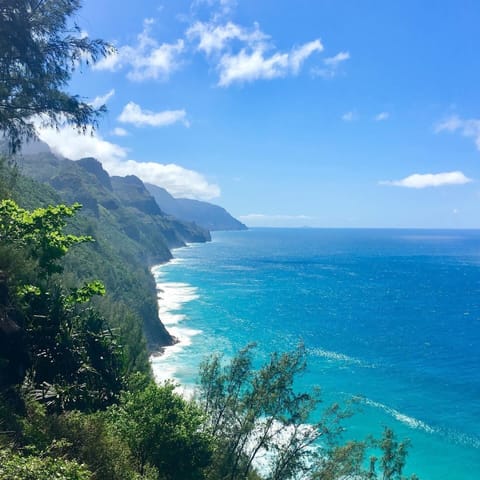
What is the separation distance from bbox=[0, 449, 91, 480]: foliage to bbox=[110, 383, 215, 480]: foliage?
9212mm

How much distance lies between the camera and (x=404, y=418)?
69.4 meters

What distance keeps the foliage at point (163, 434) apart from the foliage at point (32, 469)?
30.2ft

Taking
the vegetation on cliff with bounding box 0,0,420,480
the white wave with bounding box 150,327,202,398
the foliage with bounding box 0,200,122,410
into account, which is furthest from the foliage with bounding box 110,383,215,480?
the white wave with bounding box 150,327,202,398

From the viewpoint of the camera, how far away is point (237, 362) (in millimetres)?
41250

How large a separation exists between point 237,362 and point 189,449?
62.4ft

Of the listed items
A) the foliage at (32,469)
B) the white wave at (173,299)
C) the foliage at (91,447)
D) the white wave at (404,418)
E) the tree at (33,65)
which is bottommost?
the white wave at (404,418)

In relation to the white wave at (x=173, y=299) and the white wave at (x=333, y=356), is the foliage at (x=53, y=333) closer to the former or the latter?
the white wave at (x=333, y=356)

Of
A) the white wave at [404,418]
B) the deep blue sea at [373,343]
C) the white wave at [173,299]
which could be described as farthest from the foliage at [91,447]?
the white wave at [173,299]

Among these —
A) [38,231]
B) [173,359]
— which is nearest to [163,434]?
[38,231]

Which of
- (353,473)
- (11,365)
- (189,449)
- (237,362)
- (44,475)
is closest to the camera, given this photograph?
(44,475)

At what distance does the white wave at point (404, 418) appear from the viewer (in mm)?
66562

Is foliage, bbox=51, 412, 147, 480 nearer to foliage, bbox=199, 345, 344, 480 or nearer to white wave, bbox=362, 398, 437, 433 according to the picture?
foliage, bbox=199, 345, 344, 480

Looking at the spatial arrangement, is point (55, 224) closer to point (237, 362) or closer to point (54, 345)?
point (54, 345)

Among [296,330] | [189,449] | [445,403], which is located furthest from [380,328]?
[189,449]
